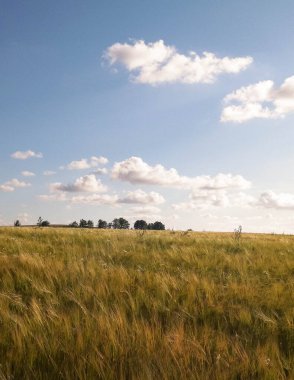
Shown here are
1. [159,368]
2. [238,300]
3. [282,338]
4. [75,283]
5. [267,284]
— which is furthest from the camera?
[267,284]

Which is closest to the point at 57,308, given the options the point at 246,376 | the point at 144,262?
the point at 246,376

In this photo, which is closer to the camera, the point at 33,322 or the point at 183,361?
the point at 183,361

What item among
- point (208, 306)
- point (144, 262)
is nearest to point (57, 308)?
point (208, 306)

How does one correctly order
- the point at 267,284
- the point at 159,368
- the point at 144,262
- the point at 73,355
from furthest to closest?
the point at 144,262
the point at 267,284
the point at 73,355
the point at 159,368

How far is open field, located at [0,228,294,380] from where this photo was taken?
2.54 metres

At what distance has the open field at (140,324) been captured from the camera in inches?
99.8

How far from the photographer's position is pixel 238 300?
4.62m

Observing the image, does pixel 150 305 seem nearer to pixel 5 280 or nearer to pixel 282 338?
pixel 282 338

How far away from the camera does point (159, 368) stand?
245 cm

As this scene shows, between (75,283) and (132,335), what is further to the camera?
(75,283)

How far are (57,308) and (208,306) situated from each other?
155cm

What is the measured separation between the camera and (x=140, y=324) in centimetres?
327

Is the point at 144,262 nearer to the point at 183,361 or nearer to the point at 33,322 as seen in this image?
the point at 33,322

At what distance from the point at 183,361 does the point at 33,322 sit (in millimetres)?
Answer: 1367
